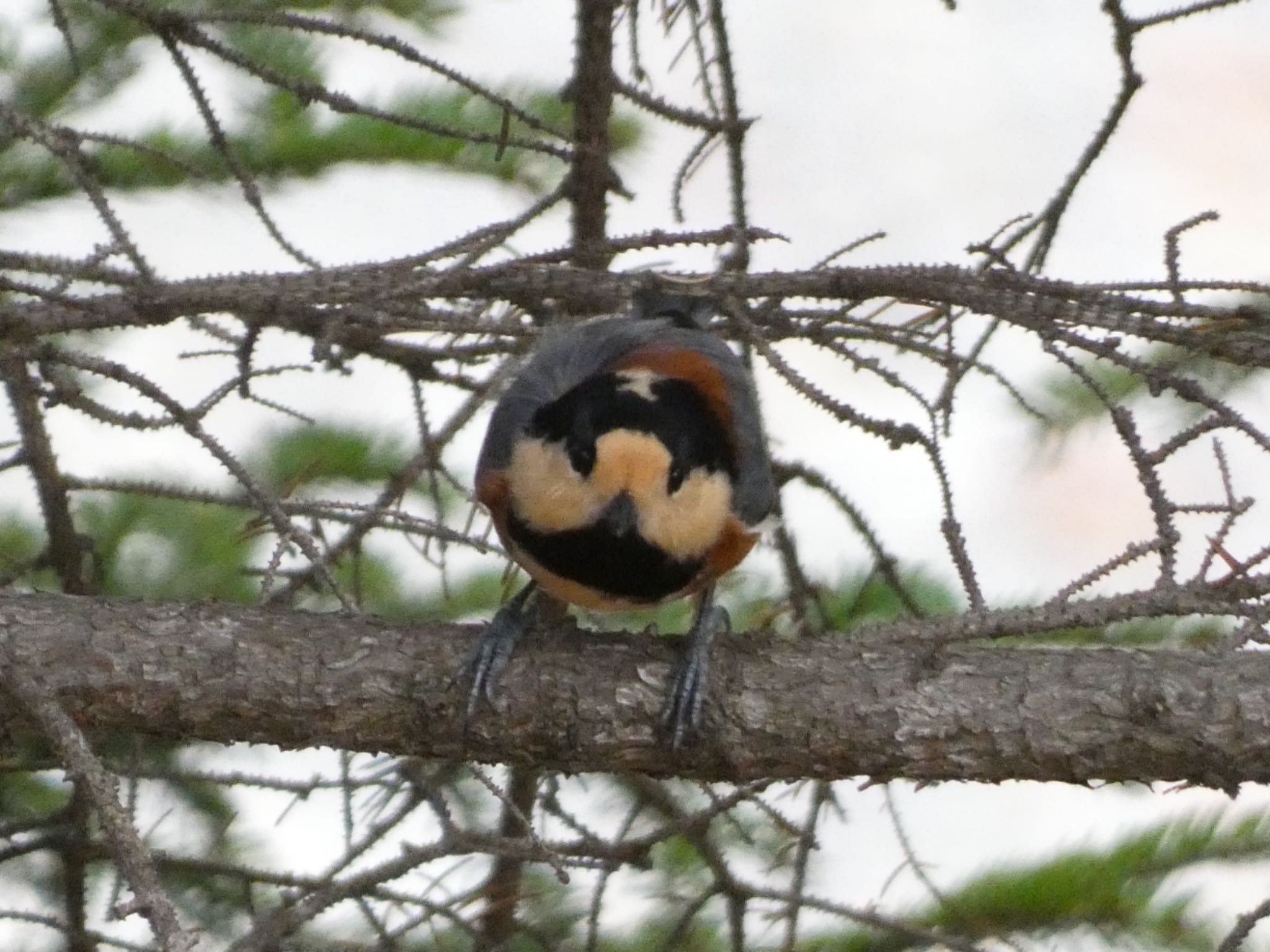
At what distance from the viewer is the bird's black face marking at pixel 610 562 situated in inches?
64.6

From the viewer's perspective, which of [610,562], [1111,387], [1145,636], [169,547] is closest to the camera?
[610,562]

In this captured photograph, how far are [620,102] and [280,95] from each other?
25.2 inches

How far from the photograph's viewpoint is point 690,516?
1.66 meters

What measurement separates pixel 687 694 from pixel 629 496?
198mm

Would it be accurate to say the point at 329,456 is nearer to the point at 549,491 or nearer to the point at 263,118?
the point at 263,118

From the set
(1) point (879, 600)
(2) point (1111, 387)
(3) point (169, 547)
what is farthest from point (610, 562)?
(2) point (1111, 387)

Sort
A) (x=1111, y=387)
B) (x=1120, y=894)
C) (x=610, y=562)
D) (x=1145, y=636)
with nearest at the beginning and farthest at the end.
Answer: (x=610, y=562) < (x=1120, y=894) < (x=1145, y=636) < (x=1111, y=387)

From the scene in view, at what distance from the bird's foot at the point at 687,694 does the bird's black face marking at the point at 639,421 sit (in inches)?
6.2

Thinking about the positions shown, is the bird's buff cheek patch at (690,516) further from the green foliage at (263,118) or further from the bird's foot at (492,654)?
the green foliage at (263,118)

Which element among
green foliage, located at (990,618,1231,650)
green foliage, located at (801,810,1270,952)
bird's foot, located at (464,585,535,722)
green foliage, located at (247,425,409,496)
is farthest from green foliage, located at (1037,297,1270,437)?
green foliage, located at (247,425,409,496)

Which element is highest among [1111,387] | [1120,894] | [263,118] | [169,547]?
[263,118]

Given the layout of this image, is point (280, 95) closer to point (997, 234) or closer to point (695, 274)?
point (695, 274)

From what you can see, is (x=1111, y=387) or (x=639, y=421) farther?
(x=1111, y=387)

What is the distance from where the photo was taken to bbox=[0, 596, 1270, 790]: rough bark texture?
4.92 feet
